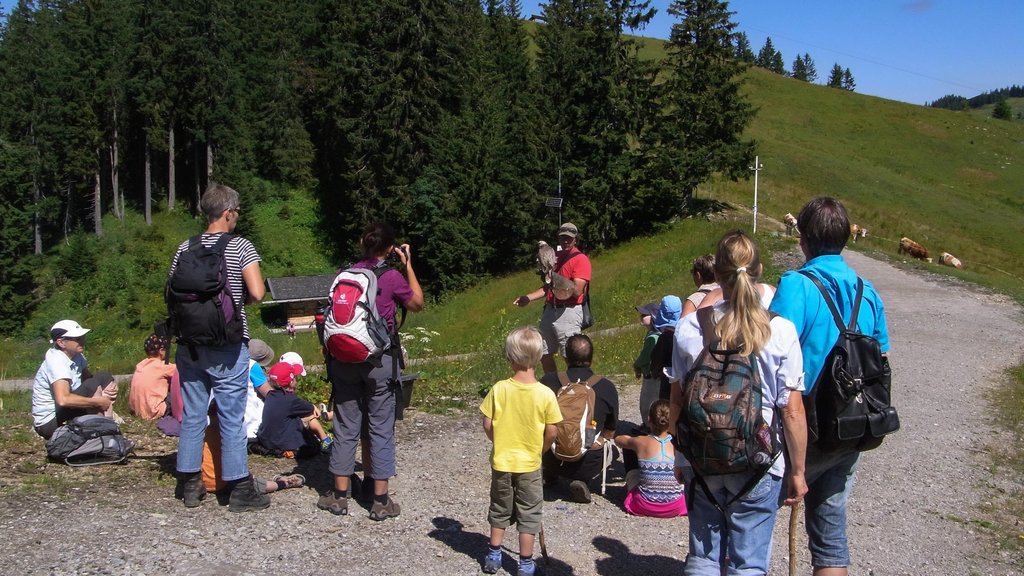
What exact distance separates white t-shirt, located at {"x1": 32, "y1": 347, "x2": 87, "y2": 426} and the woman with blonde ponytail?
17.1 feet

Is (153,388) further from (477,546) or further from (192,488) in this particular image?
(477,546)

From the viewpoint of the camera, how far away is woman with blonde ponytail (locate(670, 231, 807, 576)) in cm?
320

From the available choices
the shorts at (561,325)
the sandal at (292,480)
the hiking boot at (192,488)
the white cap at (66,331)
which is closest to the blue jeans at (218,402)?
the hiking boot at (192,488)

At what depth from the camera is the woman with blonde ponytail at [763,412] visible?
3195 mm

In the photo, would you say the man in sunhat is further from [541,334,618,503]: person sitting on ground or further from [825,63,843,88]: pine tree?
[825,63,843,88]: pine tree

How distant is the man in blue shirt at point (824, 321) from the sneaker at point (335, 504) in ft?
10.0

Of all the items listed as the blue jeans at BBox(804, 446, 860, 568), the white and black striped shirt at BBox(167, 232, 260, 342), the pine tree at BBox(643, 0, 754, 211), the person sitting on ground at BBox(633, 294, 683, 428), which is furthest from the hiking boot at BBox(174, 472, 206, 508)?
the pine tree at BBox(643, 0, 754, 211)

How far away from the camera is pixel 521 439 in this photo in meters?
4.64

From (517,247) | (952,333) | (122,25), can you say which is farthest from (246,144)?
(952,333)

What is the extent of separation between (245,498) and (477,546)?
1.59 meters

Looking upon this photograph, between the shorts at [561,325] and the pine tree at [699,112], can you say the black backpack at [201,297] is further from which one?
the pine tree at [699,112]

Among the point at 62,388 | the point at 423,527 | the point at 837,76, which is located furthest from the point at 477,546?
the point at 837,76

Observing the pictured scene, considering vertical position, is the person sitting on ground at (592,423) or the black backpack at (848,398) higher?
the black backpack at (848,398)

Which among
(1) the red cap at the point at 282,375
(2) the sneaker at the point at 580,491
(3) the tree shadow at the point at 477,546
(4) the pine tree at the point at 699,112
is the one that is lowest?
(3) the tree shadow at the point at 477,546
